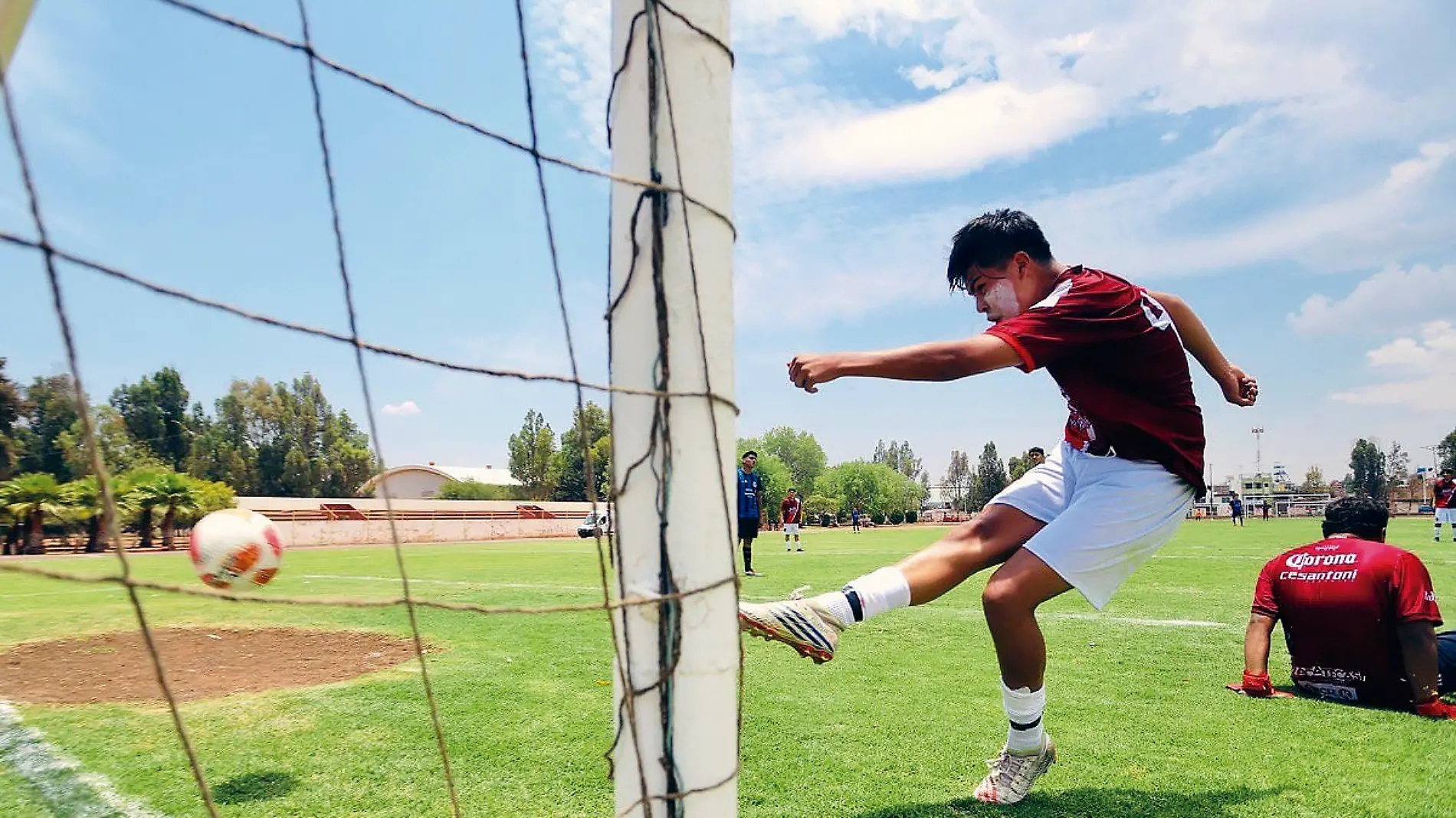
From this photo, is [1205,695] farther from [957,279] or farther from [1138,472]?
[957,279]

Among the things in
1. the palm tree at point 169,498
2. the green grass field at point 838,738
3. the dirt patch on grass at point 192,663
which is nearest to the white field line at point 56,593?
the dirt patch on grass at point 192,663

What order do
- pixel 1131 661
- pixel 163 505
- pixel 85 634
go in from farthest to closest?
pixel 163 505 → pixel 85 634 → pixel 1131 661

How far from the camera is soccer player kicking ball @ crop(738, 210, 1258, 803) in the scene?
2.55m

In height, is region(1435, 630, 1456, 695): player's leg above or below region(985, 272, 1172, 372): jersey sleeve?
below

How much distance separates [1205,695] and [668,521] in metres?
3.58

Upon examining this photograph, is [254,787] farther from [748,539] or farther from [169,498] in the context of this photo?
[169,498]

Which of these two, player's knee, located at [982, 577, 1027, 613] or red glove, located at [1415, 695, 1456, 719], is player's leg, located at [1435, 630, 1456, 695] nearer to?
red glove, located at [1415, 695, 1456, 719]

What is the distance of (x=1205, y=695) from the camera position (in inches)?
160

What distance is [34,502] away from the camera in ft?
74.5

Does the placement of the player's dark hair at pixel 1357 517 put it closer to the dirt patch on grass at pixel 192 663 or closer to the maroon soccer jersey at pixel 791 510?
the dirt patch on grass at pixel 192 663

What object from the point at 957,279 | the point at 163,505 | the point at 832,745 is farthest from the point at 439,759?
the point at 163,505

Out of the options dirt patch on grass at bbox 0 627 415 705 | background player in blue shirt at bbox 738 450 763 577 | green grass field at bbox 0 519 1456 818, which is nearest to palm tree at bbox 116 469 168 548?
background player in blue shirt at bbox 738 450 763 577

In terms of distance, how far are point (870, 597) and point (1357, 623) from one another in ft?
8.15

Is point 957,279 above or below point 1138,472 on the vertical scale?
above
